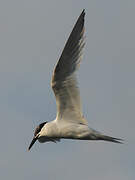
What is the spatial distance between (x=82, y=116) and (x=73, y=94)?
66 centimetres

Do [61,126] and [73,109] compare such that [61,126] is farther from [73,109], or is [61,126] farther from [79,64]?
[79,64]

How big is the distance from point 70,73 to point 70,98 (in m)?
0.70

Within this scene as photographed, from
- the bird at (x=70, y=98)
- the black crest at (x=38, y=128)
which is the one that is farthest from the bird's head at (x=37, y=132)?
the bird at (x=70, y=98)

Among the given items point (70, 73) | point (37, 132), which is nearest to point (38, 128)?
point (37, 132)

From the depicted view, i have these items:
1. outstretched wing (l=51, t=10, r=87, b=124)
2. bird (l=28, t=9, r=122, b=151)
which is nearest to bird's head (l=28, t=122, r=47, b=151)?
bird (l=28, t=9, r=122, b=151)

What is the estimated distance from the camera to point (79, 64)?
653 inches

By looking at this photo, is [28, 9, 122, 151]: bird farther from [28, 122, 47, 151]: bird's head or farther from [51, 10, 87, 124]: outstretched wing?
[28, 122, 47, 151]: bird's head

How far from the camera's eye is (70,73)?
16578 mm

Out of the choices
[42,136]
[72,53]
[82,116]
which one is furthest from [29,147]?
[72,53]

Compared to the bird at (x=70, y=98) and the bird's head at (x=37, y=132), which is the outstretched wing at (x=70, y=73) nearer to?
the bird at (x=70, y=98)

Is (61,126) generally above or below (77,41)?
below

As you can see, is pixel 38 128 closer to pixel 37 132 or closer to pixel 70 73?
pixel 37 132

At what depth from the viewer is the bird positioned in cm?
1636

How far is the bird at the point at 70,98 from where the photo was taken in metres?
16.4
